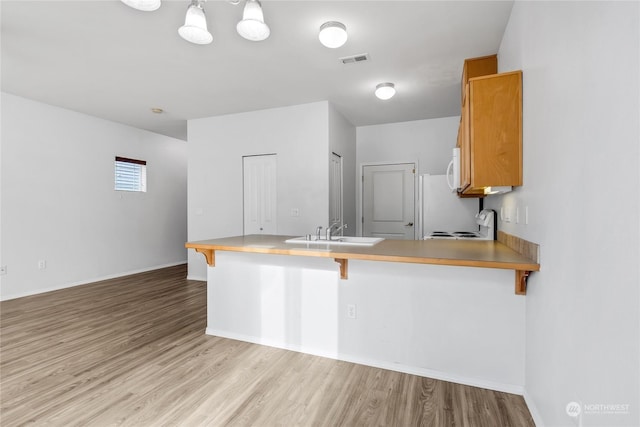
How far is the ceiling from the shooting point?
2.45 meters

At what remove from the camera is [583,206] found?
1.19 meters

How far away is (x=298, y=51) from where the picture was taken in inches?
120

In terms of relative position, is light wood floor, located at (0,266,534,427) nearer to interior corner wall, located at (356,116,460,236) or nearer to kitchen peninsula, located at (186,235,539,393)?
kitchen peninsula, located at (186,235,539,393)

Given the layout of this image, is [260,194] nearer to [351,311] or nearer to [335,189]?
[335,189]

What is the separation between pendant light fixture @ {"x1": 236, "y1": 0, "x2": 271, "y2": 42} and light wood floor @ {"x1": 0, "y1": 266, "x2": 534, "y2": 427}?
2.32 metres

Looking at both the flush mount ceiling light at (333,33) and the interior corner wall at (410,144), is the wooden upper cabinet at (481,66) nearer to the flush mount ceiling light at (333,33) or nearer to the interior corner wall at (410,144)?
the flush mount ceiling light at (333,33)

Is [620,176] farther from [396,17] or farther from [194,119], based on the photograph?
[194,119]

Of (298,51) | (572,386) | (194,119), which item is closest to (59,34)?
(298,51)

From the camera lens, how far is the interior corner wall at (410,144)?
5.27m

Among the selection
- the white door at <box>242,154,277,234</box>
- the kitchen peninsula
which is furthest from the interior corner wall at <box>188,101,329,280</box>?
the kitchen peninsula

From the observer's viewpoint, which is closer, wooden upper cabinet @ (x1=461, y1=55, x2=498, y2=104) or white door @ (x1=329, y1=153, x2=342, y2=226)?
wooden upper cabinet @ (x1=461, y1=55, x2=498, y2=104)

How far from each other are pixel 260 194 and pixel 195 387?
312 centimetres

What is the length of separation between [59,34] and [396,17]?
279cm

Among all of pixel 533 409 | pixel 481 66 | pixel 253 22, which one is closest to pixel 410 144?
pixel 481 66
